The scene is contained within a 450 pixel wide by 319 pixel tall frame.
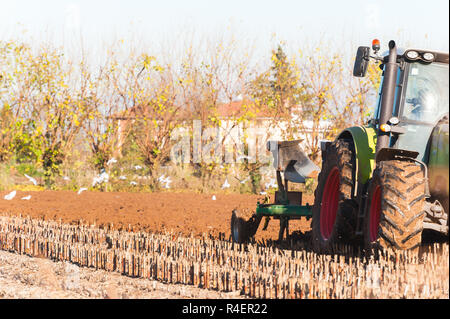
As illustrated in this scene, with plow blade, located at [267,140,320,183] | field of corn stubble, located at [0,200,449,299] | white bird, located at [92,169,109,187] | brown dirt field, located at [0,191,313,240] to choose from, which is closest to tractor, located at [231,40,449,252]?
field of corn stubble, located at [0,200,449,299]

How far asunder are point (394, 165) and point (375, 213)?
2.06 feet

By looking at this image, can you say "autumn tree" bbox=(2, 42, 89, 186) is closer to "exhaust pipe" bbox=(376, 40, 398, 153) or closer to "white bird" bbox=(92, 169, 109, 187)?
"white bird" bbox=(92, 169, 109, 187)

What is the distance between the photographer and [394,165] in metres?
5.77

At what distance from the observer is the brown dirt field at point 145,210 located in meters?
11.7

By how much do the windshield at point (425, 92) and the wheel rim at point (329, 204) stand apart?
1.44 meters

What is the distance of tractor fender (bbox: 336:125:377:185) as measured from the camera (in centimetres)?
692

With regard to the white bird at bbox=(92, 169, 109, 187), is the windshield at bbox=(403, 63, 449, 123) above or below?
above

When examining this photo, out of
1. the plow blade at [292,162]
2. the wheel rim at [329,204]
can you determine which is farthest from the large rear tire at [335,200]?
the plow blade at [292,162]

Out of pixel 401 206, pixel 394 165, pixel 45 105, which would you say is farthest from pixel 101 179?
pixel 401 206

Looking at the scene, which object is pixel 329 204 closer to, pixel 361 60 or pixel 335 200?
pixel 335 200

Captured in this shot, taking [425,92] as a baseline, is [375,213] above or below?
below

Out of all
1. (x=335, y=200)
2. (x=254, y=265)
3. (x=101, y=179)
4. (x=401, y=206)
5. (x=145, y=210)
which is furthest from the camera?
(x=101, y=179)

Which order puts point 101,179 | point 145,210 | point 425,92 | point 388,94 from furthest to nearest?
1. point 101,179
2. point 145,210
3. point 425,92
4. point 388,94

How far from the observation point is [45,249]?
29.9 ft
